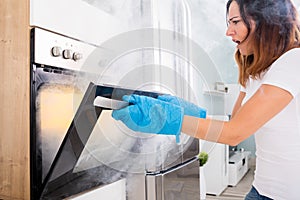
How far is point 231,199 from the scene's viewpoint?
9.78 feet

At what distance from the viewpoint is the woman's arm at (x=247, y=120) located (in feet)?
2.54

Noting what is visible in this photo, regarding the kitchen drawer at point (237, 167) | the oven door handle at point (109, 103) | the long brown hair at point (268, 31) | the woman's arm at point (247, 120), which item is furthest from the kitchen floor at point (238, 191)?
the oven door handle at point (109, 103)

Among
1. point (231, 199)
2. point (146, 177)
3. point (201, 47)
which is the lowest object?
point (231, 199)

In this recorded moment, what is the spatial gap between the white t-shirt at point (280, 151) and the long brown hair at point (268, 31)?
0.23ft

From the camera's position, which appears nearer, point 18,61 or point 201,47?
point 18,61

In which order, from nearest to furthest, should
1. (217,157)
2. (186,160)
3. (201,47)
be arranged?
1. (201,47)
2. (186,160)
3. (217,157)

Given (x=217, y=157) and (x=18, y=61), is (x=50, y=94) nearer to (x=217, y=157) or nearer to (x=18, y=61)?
(x=18, y=61)

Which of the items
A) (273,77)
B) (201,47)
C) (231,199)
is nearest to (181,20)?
(201,47)

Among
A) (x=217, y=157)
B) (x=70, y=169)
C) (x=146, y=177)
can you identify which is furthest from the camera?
(x=217, y=157)

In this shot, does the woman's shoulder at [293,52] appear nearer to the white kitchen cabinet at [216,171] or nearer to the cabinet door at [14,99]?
the cabinet door at [14,99]

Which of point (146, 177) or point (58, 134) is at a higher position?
point (58, 134)

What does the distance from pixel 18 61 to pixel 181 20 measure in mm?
738

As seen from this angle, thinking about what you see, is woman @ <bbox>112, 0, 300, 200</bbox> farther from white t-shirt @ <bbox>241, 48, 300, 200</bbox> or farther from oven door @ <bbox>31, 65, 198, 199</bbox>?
oven door @ <bbox>31, 65, 198, 199</bbox>

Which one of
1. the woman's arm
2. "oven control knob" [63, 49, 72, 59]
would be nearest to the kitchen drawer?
the woman's arm
